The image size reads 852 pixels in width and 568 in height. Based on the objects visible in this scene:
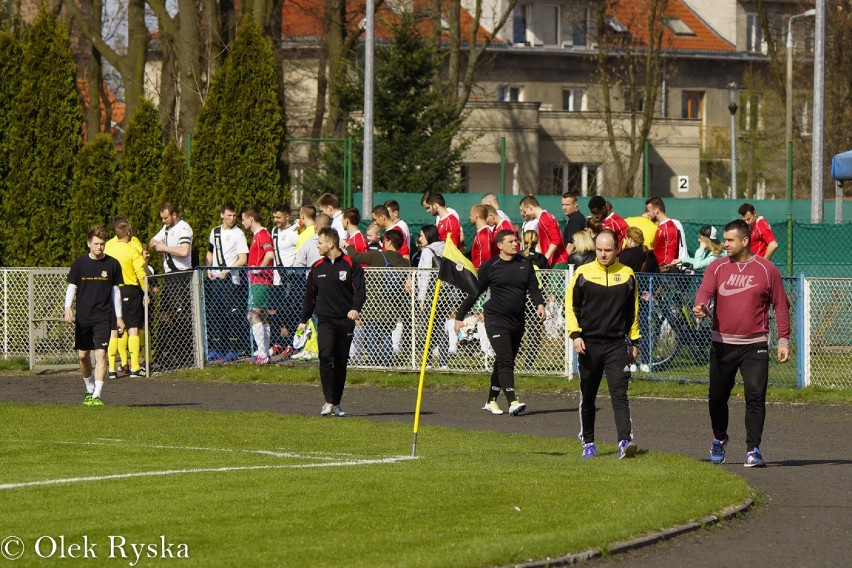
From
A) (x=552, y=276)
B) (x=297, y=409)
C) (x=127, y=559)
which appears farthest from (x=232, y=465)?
(x=552, y=276)

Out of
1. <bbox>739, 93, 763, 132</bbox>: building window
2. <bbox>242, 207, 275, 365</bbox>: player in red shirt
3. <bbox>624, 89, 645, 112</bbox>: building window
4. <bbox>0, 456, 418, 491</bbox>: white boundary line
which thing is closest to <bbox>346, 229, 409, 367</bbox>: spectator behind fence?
<bbox>242, 207, 275, 365</bbox>: player in red shirt

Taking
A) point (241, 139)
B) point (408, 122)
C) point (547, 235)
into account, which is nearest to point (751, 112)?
point (408, 122)

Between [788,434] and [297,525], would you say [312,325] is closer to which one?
[788,434]

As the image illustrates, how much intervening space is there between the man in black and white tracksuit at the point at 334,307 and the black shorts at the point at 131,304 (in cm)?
491

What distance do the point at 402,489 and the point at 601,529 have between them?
177cm

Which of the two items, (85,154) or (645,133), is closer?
(85,154)

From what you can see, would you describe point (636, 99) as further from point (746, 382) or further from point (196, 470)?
point (196, 470)

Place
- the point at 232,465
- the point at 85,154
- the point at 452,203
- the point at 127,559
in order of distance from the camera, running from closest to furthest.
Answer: the point at 127,559 < the point at 232,465 < the point at 85,154 < the point at 452,203

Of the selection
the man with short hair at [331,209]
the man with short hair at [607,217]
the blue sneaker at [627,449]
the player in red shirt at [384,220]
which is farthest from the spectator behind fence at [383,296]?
the blue sneaker at [627,449]

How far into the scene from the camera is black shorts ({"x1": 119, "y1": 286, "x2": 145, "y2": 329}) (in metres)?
21.1

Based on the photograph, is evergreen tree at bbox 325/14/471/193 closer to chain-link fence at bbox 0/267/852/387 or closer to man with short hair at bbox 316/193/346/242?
man with short hair at bbox 316/193/346/242

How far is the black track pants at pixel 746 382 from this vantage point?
13180mm

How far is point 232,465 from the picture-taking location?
1225 centimetres

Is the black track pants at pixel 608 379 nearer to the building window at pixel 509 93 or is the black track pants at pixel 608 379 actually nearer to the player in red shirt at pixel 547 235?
A: the player in red shirt at pixel 547 235
